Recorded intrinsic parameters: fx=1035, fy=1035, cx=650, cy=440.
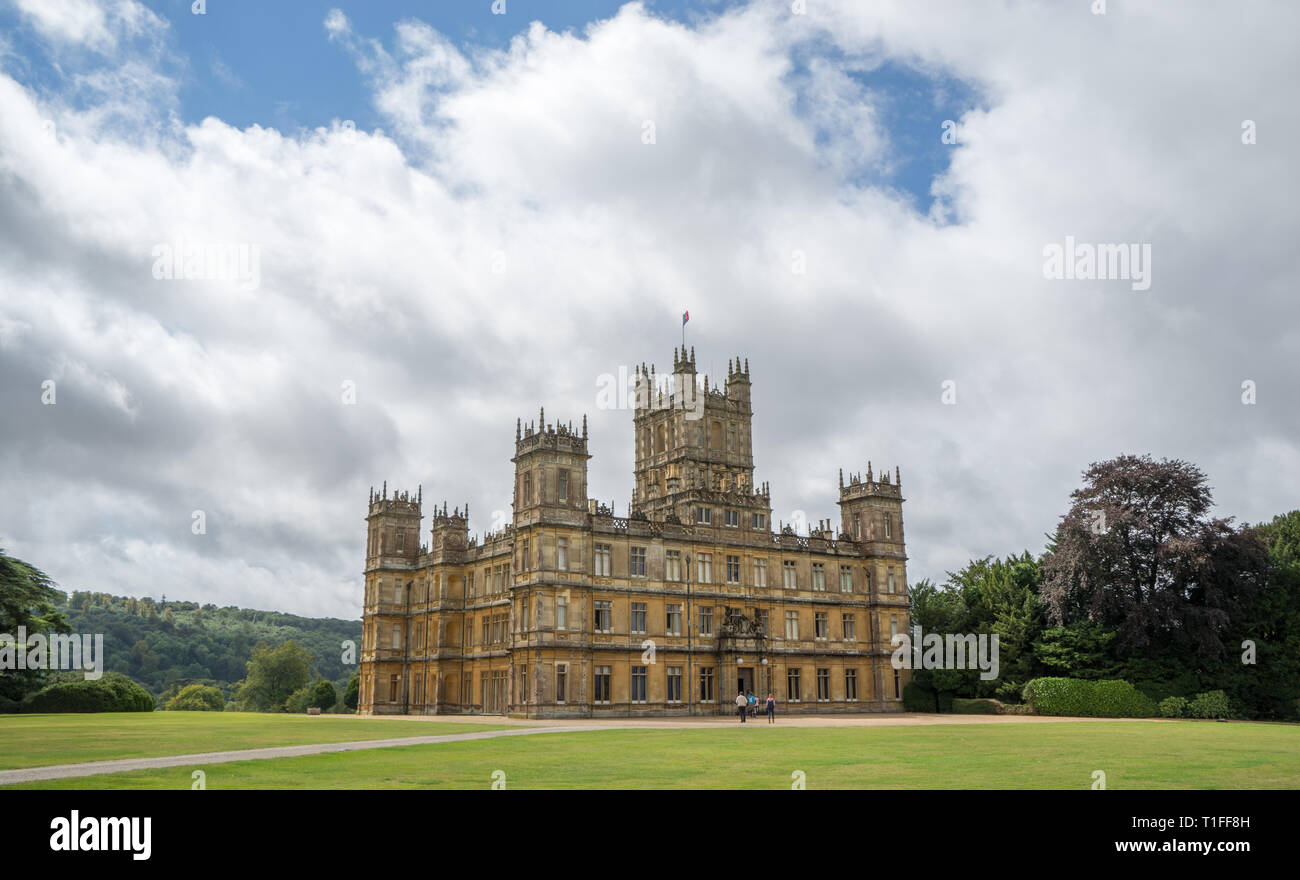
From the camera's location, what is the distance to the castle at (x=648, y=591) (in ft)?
193

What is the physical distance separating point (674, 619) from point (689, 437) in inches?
630

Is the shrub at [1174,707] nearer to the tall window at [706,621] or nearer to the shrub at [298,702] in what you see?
the tall window at [706,621]

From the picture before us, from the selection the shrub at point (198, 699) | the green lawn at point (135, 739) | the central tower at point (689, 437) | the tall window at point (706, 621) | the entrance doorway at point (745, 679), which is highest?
the central tower at point (689, 437)

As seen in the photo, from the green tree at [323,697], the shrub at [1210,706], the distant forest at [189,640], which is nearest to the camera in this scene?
the shrub at [1210,706]

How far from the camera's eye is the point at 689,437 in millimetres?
74125

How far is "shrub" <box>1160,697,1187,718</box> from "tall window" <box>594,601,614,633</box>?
99.5ft

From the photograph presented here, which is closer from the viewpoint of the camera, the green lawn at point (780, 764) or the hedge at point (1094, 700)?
the green lawn at point (780, 764)

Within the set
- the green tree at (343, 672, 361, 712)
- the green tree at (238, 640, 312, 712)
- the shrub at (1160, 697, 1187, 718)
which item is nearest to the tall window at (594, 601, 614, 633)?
the shrub at (1160, 697, 1187, 718)

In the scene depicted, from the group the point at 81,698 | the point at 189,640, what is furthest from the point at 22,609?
the point at 189,640

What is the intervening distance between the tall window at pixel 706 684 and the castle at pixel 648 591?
12 cm

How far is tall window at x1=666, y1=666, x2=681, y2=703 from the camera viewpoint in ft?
202

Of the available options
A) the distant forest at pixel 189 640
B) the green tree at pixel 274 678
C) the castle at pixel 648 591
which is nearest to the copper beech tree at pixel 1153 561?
the castle at pixel 648 591
